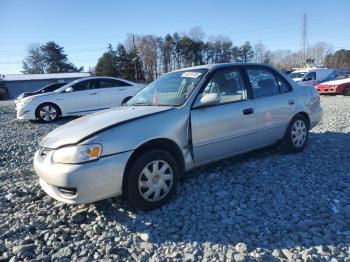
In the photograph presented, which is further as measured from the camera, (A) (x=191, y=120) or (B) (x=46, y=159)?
(A) (x=191, y=120)

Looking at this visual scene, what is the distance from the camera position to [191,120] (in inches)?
Result: 154

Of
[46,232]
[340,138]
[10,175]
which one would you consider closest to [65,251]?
[46,232]

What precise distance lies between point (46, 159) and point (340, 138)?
18.0 ft

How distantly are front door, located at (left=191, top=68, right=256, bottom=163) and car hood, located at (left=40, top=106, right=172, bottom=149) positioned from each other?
1.68 ft

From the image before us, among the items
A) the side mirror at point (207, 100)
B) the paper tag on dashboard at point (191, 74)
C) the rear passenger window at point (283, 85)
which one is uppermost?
the paper tag on dashboard at point (191, 74)

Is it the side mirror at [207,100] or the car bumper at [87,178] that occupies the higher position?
the side mirror at [207,100]

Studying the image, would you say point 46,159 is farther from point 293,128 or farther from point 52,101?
point 52,101

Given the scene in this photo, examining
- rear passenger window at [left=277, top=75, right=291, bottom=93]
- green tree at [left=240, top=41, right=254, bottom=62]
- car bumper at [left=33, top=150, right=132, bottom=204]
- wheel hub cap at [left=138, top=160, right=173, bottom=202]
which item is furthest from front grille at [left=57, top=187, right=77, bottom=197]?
green tree at [left=240, top=41, right=254, bottom=62]

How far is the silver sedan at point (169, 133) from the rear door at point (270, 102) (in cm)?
2

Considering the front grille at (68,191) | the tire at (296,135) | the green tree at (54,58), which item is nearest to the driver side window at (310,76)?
the tire at (296,135)

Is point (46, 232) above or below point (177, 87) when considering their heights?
below

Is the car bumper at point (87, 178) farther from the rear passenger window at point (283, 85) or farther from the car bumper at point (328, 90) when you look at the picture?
the car bumper at point (328, 90)

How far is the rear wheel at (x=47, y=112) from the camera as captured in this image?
11.1m

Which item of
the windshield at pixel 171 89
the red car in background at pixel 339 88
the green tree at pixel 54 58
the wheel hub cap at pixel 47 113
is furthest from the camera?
the green tree at pixel 54 58
